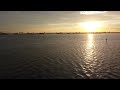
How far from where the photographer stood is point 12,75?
27344 millimetres

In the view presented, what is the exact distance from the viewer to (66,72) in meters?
29.3
